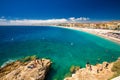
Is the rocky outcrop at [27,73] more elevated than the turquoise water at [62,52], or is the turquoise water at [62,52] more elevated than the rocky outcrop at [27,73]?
the rocky outcrop at [27,73]

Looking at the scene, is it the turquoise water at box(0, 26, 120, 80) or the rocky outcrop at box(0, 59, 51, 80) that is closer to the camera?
the rocky outcrop at box(0, 59, 51, 80)

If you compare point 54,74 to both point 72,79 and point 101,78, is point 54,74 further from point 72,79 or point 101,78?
point 101,78

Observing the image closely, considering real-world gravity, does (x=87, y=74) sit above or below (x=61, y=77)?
above

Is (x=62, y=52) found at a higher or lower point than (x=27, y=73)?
lower

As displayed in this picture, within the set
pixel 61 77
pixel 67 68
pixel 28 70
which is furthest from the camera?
pixel 67 68

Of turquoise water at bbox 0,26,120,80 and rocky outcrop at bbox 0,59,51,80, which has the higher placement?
rocky outcrop at bbox 0,59,51,80

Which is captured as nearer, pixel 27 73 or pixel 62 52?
pixel 27 73

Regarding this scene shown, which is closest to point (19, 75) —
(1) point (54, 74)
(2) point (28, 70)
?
(2) point (28, 70)

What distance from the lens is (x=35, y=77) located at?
17469 millimetres

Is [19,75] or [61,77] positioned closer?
[19,75]

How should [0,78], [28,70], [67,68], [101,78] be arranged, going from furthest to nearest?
[67,68] → [28,70] → [0,78] → [101,78]

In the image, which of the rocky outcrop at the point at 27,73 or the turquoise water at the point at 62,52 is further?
the turquoise water at the point at 62,52

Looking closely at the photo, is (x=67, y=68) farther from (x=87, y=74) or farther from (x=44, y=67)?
(x=87, y=74)

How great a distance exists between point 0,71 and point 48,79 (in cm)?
721
